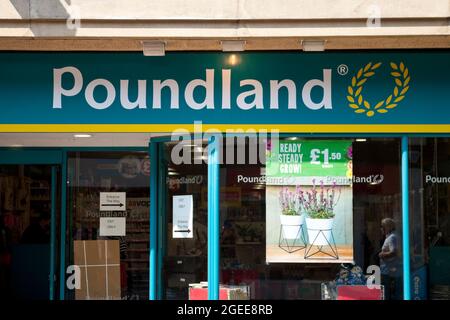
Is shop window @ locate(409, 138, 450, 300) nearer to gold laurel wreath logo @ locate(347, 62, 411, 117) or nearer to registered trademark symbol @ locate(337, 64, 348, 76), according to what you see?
gold laurel wreath logo @ locate(347, 62, 411, 117)

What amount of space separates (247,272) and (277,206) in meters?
0.77

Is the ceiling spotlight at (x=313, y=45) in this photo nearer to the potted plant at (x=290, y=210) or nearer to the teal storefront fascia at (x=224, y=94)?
the teal storefront fascia at (x=224, y=94)

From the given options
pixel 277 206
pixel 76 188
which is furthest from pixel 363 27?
pixel 76 188

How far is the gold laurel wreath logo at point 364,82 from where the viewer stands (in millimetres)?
7051

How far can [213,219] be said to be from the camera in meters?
7.08

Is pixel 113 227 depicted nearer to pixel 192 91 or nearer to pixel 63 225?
pixel 63 225

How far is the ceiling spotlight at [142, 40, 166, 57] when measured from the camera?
22.4ft

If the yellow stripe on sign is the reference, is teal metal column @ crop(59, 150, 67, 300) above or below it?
below

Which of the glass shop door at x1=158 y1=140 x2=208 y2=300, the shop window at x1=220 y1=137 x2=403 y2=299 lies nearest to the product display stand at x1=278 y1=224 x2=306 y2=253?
the shop window at x1=220 y1=137 x2=403 y2=299

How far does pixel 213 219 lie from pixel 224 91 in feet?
4.45

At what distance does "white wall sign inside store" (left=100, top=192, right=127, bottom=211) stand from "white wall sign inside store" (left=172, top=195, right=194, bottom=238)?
1.33 m

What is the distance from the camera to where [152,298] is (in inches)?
289

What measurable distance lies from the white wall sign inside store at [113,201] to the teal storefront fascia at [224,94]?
155cm
